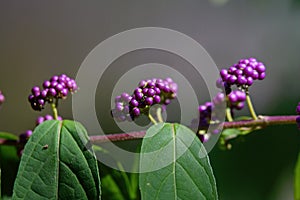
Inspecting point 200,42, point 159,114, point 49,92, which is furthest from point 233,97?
point 200,42

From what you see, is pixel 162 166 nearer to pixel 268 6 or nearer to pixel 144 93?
pixel 144 93

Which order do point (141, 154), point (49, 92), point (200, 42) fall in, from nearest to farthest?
1. point (141, 154)
2. point (49, 92)
3. point (200, 42)

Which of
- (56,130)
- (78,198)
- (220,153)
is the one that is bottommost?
(220,153)

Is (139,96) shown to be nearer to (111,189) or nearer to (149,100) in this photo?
(149,100)

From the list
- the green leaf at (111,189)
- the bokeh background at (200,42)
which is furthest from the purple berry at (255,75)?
the bokeh background at (200,42)

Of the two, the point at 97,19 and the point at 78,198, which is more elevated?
the point at 97,19

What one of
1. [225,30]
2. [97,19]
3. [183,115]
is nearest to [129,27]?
[97,19]

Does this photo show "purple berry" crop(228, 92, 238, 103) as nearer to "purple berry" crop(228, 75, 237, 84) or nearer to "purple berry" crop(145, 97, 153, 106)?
"purple berry" crop(228, 75, 237, 84)
